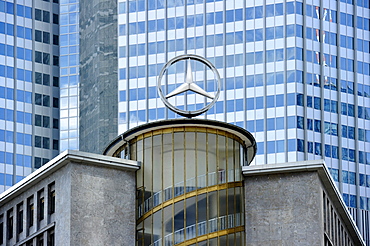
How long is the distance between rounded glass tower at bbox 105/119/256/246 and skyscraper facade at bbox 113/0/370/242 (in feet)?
250

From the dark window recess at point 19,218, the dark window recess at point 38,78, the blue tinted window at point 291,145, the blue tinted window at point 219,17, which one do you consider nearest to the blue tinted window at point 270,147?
the blue tinted window at point 291,145

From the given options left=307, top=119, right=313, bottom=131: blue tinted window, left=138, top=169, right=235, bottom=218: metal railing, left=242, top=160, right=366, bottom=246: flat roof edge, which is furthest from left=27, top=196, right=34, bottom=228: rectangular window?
left=307, top=119, right=313, bottom=131: blue tinted window

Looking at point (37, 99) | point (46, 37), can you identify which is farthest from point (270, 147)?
point (46, 37)

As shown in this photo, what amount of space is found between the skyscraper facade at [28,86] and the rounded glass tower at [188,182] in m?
92.6

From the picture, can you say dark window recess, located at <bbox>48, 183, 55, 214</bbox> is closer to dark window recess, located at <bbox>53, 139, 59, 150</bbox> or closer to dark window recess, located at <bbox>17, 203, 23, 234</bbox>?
dark window recess, located at <bbox>17, 203, 23, 234</bbox>

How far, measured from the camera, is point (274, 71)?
535ft

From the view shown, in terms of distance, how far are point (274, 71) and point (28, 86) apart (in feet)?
133

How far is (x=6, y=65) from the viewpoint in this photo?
178 m

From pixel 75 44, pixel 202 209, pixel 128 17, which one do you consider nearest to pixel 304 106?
pixel 128 17

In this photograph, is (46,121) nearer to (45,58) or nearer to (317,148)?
(45,58)

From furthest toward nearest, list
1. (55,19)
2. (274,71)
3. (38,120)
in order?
(55,19) → (38,120) → (274,71)

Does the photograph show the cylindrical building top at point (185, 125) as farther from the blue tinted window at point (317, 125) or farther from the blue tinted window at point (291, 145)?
the blue tinted window at point (317, 125)

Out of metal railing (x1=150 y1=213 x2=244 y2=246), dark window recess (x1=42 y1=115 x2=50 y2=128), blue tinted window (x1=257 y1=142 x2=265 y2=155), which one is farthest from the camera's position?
dark window recess (x1=42 y1=115 x2=50 y2=128)

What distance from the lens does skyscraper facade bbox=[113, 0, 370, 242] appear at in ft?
533
